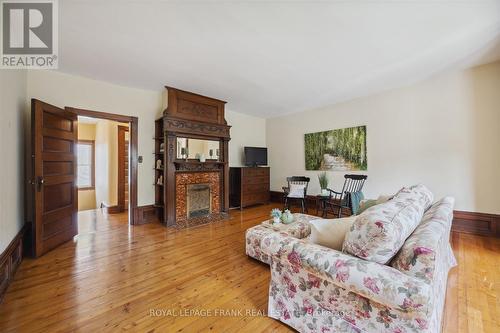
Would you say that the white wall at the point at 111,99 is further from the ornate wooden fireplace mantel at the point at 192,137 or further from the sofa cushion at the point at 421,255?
the sofa cushion at the point at 421,255

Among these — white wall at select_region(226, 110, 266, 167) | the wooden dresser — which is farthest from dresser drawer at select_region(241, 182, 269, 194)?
white wall at select_region(226, 110, 266, 167)

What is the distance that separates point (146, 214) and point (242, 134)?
3.12 meters

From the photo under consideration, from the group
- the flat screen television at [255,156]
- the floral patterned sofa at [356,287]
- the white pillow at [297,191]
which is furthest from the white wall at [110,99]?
the floral patterned sofa at [356,287]

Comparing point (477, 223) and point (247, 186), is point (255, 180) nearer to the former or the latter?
point (247, 186)

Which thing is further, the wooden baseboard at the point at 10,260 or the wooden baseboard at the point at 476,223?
the wooden baseboard at the point at 476,223

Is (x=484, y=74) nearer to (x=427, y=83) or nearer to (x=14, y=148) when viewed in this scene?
(x=427, y=83)

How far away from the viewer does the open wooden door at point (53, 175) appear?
2.43m

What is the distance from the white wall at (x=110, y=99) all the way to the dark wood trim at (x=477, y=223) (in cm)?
539

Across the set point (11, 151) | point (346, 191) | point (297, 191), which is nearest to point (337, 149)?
point (346, 191)

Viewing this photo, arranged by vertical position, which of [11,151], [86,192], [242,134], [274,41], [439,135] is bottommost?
[86,192]

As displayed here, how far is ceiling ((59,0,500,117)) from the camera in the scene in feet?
6.16

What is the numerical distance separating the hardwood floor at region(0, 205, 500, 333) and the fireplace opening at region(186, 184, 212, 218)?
3.66ft

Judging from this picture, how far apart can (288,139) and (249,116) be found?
1318mm

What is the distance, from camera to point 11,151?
219cm
